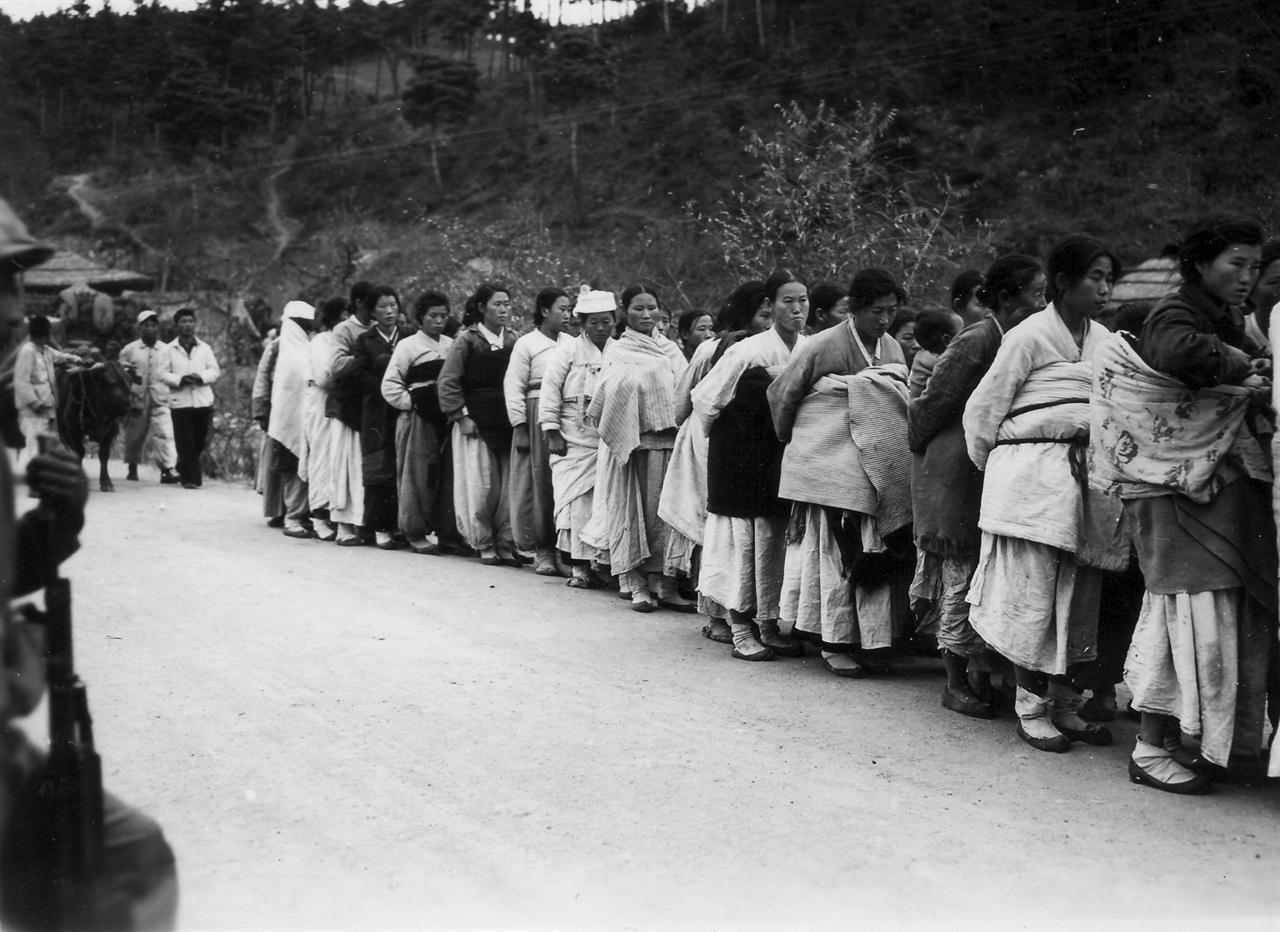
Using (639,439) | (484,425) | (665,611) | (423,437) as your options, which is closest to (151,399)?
(423,437)

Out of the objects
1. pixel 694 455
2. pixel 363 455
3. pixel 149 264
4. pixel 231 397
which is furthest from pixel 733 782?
pixel 149 264

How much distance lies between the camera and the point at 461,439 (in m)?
9.96

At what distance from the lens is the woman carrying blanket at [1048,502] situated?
4672mm

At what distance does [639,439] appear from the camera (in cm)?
795

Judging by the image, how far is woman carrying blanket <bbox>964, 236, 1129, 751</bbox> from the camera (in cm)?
467

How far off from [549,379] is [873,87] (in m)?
30.3

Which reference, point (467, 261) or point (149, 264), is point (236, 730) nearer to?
point (467, 261)

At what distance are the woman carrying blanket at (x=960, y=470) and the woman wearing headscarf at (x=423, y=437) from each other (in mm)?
5463

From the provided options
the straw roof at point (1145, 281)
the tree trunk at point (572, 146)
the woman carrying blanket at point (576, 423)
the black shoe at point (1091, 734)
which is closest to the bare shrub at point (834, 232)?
the straw roof at point (1145, 281)

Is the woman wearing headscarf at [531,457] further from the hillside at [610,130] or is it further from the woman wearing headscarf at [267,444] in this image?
the hillside at [610,130]

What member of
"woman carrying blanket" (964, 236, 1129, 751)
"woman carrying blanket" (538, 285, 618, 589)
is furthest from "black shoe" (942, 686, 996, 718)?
"woman carrying blanket" (538, 285, 618, 589)

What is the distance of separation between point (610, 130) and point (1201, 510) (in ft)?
150

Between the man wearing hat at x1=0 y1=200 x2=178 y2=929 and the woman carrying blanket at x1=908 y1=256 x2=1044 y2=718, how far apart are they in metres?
3.57

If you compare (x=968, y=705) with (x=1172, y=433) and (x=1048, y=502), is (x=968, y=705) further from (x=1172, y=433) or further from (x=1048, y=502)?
(x=1172, y=433)
